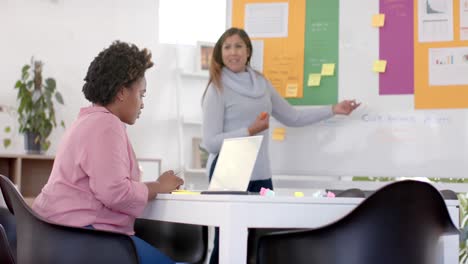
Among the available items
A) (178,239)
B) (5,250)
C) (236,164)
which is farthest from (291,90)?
(5,250)

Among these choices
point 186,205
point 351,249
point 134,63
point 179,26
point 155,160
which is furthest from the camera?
point 179,26

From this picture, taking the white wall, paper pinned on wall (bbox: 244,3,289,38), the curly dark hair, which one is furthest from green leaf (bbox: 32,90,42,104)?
the curly dark hair

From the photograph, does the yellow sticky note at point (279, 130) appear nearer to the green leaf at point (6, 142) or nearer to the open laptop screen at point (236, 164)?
the open laptop screen at point (236, 164)

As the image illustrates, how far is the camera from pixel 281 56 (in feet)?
13.3

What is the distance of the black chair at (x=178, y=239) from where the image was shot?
114 inches

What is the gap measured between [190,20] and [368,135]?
9.12 feet

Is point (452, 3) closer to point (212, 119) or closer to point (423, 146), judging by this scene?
point (423, 146)

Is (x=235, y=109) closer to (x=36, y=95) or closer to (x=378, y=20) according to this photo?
(x=378, y=20)

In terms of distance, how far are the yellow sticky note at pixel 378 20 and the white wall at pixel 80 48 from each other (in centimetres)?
255

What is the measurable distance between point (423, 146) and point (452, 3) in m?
0.77

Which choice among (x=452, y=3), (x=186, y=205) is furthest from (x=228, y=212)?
(x=452, y=3)

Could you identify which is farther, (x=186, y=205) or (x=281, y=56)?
(x=281, y=56)

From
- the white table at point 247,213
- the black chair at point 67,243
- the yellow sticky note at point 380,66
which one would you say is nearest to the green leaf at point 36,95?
the yellow sticky note at point 380,66

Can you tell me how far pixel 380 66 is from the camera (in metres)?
3.86
